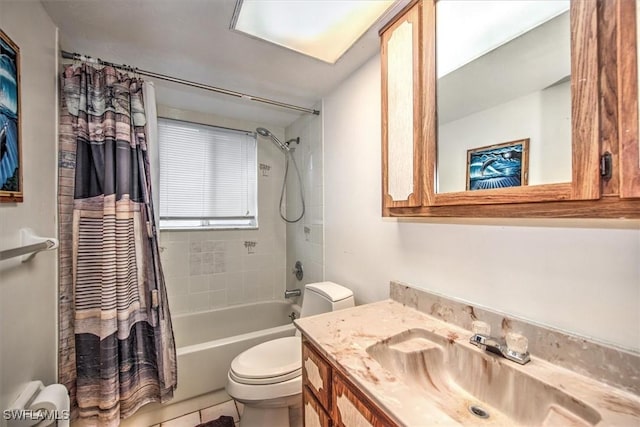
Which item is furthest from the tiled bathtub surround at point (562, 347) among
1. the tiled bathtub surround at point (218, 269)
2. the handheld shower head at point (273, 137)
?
the handheld shower head at point (273, 137)

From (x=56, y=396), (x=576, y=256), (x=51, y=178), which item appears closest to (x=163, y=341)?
(x=56, y=396)

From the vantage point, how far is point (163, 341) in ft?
4.92

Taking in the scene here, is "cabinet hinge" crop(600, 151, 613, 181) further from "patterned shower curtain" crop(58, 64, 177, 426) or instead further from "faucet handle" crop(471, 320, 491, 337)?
"patterned shower curtain" crop(58, 64, 177, 426)

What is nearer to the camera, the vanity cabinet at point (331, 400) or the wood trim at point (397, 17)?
the vanity cabinet at point (331, 400)

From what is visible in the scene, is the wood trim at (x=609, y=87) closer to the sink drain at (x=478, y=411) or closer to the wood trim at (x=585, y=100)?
the wood trim at (x=585, y=100)

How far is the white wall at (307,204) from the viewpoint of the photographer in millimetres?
2045

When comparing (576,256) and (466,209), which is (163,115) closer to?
(466,209)

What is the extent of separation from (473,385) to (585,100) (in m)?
0.87

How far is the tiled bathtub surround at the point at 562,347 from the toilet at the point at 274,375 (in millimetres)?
628

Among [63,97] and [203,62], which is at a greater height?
[203,62]

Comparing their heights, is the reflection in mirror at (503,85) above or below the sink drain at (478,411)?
above

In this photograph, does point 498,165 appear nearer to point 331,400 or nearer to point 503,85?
point 503,85

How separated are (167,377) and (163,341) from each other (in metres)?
0.22

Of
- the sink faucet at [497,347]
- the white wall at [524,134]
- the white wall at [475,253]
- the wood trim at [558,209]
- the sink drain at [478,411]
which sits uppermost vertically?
the white wall at [524,134]
